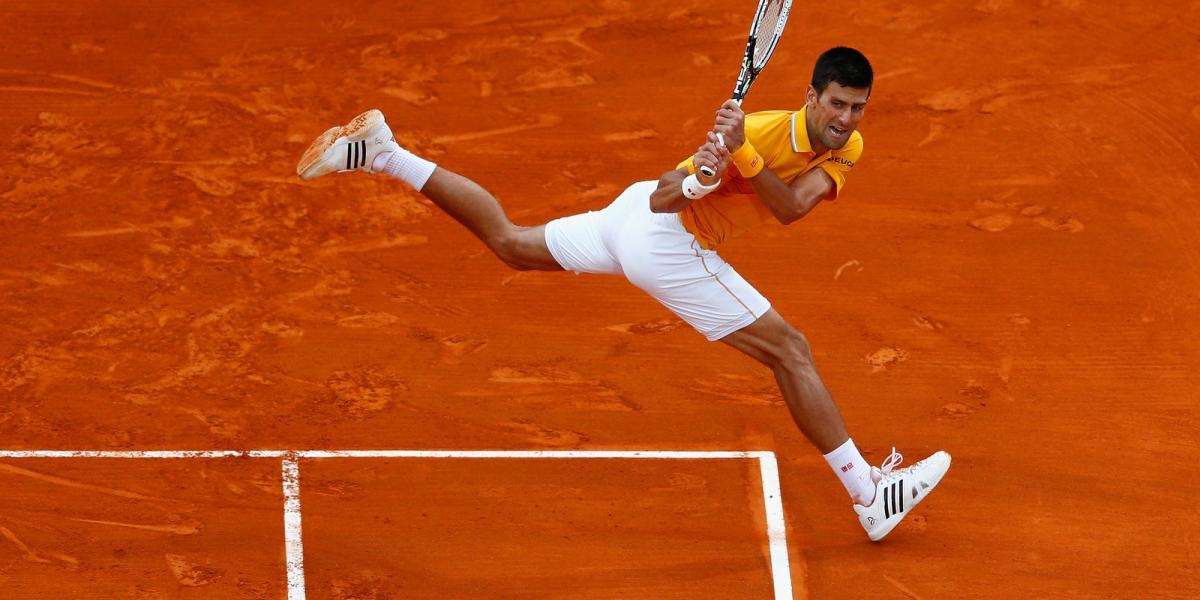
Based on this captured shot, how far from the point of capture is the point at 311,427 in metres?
8.30

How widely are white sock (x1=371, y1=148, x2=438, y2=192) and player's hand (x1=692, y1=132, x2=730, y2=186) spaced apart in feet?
5.79

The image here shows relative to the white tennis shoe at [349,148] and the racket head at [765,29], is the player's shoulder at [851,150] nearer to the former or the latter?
the racket head at [765,29]

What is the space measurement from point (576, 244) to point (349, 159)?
1199 mm

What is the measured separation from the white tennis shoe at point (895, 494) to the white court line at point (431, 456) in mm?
422

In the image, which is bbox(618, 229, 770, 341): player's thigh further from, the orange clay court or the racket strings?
the orange clay court

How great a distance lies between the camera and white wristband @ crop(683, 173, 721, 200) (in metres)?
6.79

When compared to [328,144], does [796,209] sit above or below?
below

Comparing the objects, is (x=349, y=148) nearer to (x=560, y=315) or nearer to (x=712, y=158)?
(x=560, y=315)

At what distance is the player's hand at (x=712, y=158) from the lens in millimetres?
6695

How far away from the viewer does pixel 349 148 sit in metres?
7.89

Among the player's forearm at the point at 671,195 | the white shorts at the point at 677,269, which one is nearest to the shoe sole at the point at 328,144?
the white shorts at the point at 677,269

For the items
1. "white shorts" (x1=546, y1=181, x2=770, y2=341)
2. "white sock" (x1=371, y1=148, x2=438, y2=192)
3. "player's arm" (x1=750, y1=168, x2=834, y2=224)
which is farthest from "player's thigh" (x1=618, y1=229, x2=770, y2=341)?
"white sock" (x1=371, y1=148, x2=438, y2=192)

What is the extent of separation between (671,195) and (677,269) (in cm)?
43

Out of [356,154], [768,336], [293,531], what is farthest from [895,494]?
[356,154]
